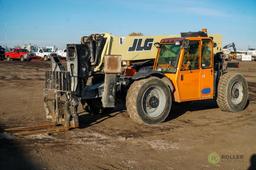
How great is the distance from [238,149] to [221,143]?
Result: 1.54 ft

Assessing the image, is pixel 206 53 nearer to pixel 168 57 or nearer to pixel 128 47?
pixel 168 57

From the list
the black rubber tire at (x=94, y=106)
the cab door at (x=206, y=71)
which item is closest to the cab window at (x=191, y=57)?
the cab door at (x=206, y=71)

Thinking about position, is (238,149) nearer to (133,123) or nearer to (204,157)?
(204,157)

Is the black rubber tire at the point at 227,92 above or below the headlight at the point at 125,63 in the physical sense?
below

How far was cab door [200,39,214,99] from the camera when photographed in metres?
10.1

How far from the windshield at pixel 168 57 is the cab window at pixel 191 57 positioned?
247mm

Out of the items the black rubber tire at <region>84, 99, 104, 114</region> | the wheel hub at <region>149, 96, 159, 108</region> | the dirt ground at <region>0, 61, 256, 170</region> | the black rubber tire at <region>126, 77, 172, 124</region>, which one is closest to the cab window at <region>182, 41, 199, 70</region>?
the black rubber tire at <region>126, 77, 172, 124</region>

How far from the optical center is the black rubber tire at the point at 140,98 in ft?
28.9

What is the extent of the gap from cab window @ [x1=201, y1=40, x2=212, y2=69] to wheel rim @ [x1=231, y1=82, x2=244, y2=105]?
1.41 meters

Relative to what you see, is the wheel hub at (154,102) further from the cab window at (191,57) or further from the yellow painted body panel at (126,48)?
the yellow painted body panel at (126,48)

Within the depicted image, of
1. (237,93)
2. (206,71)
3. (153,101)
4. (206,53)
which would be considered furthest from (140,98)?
(237,93)

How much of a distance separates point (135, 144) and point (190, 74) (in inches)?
130

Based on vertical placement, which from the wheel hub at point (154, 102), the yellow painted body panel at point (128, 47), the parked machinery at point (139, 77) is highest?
the yellow painted body panel at point (128, 47)

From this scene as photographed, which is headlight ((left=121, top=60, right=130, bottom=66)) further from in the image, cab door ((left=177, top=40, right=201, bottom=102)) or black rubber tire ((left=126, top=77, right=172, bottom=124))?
cab door ((left=177, top=40, right=201, bottom=102))
